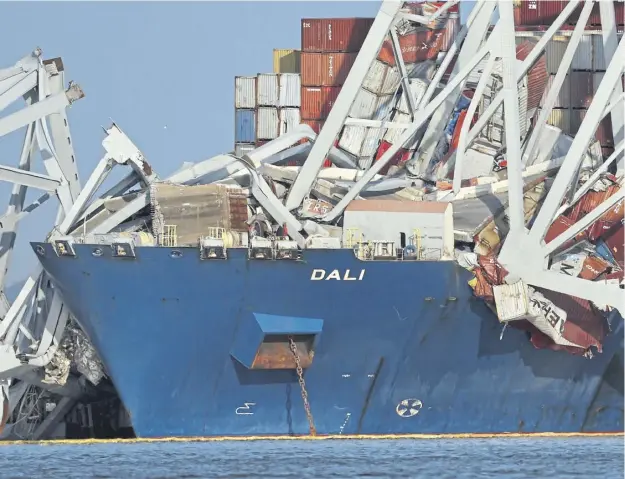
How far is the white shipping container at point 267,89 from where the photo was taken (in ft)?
202

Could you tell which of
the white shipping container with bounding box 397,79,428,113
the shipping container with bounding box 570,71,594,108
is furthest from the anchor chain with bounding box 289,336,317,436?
the shipping container with bounding box 570,71,594,108

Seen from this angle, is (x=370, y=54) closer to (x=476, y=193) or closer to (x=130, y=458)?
(x=476, y=193)

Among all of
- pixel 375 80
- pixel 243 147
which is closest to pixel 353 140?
pixel 375 80

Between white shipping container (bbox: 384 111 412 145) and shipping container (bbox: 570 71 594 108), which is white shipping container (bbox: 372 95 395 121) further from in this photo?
shipping container (bbox: 570 71 594 108)

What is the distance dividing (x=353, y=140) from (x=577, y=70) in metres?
8.57

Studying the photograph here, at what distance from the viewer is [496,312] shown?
159ft

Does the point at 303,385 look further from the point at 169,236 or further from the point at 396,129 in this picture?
the point at 396,129

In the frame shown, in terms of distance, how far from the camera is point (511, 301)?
1898 inches

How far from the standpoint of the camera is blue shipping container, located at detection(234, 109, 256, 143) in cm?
6178

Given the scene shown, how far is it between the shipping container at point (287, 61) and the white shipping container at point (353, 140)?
5118mm

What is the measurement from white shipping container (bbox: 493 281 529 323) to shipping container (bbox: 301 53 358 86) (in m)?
15.0

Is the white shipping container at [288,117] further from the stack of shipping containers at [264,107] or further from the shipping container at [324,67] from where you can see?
the shipping container at [324,67]

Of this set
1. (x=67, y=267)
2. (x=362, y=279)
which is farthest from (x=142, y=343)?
(x=362, y=279)

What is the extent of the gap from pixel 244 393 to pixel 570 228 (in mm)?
10596
